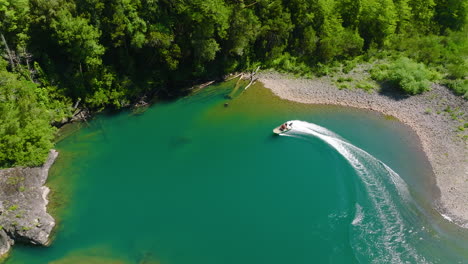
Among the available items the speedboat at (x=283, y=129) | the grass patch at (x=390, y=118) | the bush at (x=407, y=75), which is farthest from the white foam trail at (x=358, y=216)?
the bush at (x=407, y=75)

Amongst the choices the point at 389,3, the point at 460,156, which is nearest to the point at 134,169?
the point at 460,156

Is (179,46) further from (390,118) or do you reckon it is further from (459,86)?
(459,86)

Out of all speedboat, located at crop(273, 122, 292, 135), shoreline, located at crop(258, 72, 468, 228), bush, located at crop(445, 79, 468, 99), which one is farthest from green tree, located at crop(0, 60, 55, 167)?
bush, located at crop(445, 79, 468, 99)

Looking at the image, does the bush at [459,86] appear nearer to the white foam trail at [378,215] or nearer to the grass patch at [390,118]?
the grass patch at [390,118]

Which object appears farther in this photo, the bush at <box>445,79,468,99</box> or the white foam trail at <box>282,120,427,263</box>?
the bush at <box>445,79,468,99</box>

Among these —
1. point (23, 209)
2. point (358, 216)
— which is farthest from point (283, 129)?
point (23, 209)

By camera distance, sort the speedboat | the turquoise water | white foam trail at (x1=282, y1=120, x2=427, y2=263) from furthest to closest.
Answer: the speedboat, the turquoise water, white foam trail at (x1=282, y1=120, x2=427, y2=263)

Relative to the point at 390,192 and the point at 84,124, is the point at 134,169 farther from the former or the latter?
the point at 390,192

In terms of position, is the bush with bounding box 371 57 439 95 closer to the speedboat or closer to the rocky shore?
the speedboat
